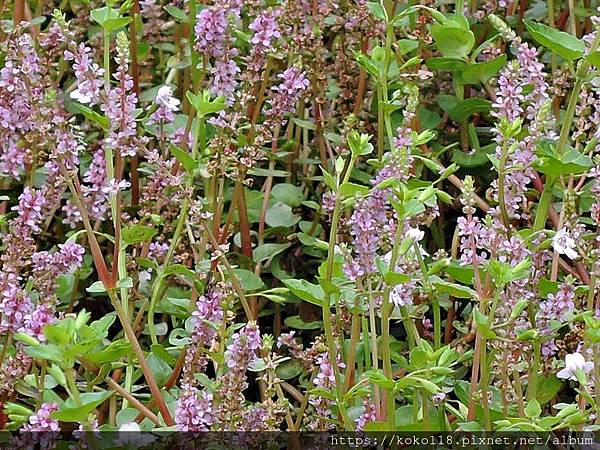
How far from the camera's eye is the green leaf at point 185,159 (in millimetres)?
1197

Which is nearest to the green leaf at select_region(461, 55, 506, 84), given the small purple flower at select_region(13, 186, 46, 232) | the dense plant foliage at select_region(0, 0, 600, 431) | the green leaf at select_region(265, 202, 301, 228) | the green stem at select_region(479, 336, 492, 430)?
the dense plant foliage at select_region(0, 0, 600, 431)

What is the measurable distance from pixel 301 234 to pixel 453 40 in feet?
1.12

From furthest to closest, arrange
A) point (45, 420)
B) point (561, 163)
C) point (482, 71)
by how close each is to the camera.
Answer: point (482, 71)
point (561, 163)
point (45, 420)

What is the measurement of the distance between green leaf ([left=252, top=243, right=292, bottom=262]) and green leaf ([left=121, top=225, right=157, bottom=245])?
28 cm

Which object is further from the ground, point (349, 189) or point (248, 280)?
point (349, 189)

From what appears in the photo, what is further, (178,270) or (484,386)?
(178,270)

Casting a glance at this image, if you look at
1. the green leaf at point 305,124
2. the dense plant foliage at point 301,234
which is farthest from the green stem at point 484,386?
the green leaf at point 305,124

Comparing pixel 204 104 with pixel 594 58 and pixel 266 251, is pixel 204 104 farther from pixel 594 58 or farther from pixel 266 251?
pixel 594 58

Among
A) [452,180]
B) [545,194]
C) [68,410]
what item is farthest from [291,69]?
[68,410]

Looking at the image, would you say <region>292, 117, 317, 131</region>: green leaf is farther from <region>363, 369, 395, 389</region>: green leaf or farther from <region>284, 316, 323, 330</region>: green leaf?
<region>363, 369, 395, 389</region>: green leaf

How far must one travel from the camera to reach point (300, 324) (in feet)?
4.59

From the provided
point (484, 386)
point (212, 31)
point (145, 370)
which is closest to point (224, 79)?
point (212, 31)

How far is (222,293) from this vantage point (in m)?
1.12

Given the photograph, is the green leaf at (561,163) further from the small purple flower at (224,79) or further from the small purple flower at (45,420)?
the small purple flower at (45,420)
